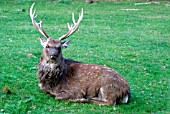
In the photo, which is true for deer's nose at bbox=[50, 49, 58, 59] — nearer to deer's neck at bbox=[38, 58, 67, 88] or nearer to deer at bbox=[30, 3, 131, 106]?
deer at bbox=[30, 3, 131, 106]

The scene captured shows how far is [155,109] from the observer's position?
770 centimetres

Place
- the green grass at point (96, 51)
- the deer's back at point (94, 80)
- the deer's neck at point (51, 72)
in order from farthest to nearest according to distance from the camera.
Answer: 1. the deer's neck at point (51, 72)
2. the deer's back at point (94, 80)
3. the green grass at point (96, 51)

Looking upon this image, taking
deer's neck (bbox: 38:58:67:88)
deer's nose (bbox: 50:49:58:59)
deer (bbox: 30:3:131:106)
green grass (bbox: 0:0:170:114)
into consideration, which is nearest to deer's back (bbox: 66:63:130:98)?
deer (bbox: 30:3:131:106)

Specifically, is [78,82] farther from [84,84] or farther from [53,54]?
[53,54]

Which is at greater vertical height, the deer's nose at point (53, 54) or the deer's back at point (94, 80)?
the deer's nose at point (53, 54)

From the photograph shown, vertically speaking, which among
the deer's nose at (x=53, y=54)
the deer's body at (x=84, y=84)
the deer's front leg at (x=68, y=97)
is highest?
the deer's nose at (x=53, y=54)

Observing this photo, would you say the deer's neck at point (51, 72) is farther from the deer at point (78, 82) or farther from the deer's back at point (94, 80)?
the deer's back at point (94, 80)

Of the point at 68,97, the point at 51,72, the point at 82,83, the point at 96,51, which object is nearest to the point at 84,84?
the point at 82,83

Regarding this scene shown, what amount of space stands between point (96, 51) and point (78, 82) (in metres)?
4.90

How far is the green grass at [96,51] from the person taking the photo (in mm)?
7680

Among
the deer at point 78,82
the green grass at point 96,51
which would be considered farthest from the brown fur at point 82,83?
the green grass at point 96,51

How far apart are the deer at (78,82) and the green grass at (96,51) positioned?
0.55 ft

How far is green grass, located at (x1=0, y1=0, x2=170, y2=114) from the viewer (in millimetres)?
7680

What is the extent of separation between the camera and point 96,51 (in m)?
12.9
